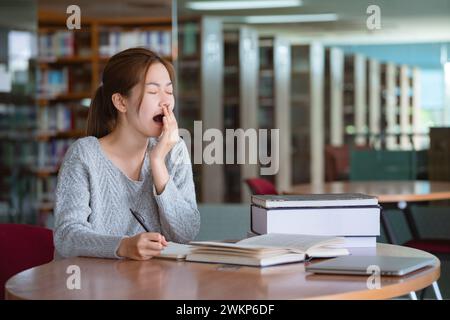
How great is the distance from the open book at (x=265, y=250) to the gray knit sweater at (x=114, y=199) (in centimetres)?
27

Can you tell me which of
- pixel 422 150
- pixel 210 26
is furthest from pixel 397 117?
pixel 210 26

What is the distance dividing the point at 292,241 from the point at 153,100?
65 centimetres

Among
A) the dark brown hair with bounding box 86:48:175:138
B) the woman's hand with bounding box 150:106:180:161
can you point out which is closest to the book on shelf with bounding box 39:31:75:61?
the dark brown hair with bounding box 86:48:175:138

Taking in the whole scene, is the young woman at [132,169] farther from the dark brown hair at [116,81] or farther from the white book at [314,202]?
the white book at [314,202]

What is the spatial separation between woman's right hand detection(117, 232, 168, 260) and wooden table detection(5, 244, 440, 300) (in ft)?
0.08

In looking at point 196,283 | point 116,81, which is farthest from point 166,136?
point 196,283

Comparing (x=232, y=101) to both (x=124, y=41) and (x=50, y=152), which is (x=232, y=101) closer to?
(x=124, y=41)

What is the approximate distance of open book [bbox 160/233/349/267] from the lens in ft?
6.27

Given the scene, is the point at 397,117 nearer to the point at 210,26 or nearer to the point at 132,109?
the point at 210,26

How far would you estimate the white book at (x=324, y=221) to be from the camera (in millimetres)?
2131

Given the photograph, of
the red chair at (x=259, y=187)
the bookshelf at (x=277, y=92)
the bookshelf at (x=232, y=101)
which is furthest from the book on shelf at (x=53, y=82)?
the red chair at (x=259, y=187)

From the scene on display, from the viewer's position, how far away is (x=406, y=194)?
4293mm

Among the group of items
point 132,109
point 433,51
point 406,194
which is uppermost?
point 433,51

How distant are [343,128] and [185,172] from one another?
6427mm
